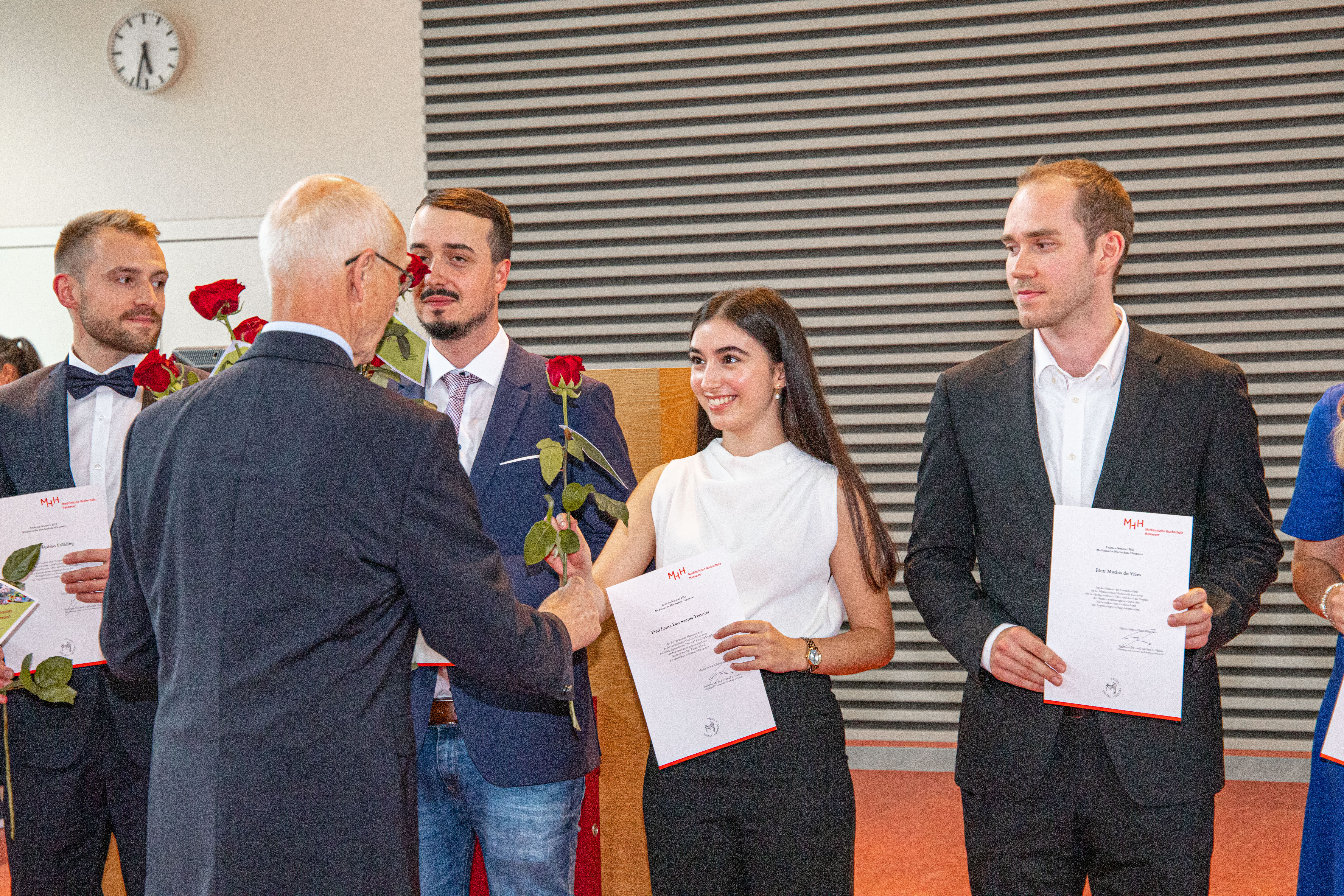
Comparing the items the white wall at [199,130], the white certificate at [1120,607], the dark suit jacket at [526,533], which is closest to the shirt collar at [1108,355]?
the white certificate at [1120,607]

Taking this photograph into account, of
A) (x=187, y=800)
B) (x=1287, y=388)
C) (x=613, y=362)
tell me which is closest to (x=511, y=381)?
(x=187, y=800)

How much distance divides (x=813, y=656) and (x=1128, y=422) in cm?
83

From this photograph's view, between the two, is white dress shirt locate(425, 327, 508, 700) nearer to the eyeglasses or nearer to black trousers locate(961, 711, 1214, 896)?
the eyeglasses

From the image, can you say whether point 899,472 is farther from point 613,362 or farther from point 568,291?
point 568,291

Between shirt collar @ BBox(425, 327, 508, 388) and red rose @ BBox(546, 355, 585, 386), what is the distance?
0.89 feet

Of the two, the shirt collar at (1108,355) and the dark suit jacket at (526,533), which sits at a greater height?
the shirt collar at (1108,355)

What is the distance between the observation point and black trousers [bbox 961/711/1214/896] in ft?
7.22

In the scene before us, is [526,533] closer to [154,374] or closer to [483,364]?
[483,364]

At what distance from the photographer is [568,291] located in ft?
19.8

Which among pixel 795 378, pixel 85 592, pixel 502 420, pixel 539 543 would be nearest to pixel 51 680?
pixel 85 592

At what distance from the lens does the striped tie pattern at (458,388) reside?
252 centimetres

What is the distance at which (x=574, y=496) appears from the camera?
83.2 inches

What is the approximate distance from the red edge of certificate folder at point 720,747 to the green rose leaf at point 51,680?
4.65 feet

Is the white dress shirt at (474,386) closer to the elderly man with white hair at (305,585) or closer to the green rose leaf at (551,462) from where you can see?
the green rose leaf at (551,462)
